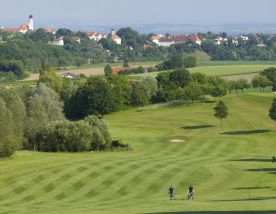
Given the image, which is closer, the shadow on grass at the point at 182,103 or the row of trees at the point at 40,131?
the row of trees at the point at 40,131

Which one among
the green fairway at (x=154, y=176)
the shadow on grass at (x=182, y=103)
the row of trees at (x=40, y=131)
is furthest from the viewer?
the shadow on grass at (x=182, y=103)

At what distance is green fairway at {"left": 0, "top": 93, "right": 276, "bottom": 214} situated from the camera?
50.2 meters

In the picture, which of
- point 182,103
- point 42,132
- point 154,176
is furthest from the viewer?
point 182,103

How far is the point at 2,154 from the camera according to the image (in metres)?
80.1

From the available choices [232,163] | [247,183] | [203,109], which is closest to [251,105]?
[203,109]

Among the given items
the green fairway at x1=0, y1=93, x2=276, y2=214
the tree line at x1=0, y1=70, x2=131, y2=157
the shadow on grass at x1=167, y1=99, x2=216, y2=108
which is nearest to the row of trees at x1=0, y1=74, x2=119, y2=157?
the tree line at x1=0, y1=70, x2=131, y2=157

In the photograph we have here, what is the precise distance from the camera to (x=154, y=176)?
6369 cm

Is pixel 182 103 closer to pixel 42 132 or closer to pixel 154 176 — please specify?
pixel 42 132

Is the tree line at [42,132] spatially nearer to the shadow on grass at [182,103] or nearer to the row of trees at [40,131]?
the row of trees at [40,131]

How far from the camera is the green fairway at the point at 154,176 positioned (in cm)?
5016

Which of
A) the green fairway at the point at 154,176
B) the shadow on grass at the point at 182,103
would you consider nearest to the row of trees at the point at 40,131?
the green fairway at the point at 154,176

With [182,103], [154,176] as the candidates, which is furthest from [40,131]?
[182,103]

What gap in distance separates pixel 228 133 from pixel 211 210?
57.6 m

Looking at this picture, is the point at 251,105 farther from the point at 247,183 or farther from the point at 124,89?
the point at 247,183
